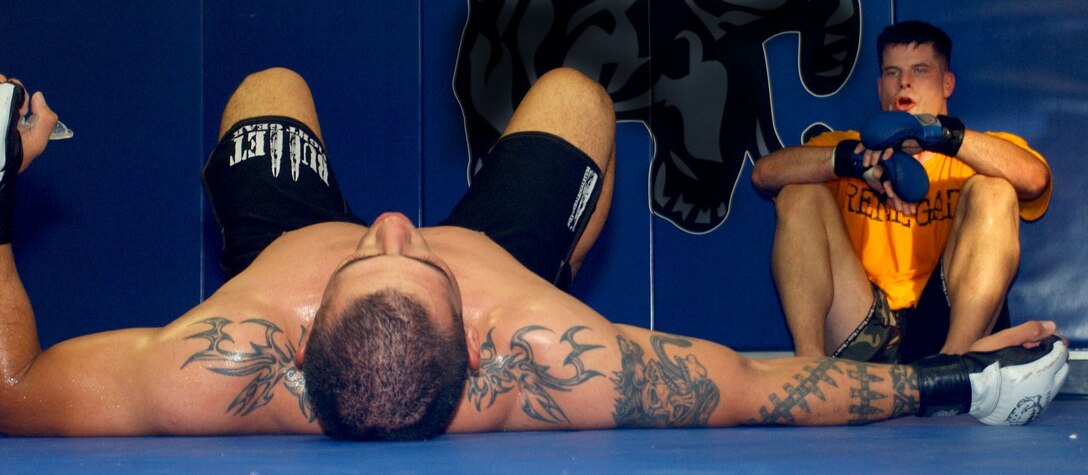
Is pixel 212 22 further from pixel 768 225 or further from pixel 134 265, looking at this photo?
pixel 768 225

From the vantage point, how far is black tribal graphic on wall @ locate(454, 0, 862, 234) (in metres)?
3.23

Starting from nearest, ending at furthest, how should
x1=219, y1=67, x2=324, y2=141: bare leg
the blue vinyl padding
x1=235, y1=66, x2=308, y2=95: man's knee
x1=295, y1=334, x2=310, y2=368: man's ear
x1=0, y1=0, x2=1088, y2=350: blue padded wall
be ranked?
the blue vinyl padding
x1=295, y1=334, x2=310, y2=368: man's ear
x1=219, y1=67, x2=324, y2=141: bare leg
x1=235, y1=66, x2=308, y2=95: man's knee
x1=0, y1=0, x2=1088, y2=350: blue padded wall

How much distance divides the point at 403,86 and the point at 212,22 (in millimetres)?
707

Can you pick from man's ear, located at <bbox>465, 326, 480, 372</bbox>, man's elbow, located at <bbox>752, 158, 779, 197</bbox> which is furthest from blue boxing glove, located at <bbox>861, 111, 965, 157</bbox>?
man's ear, located at <bbox>465, 326, 480, 372</bbox>

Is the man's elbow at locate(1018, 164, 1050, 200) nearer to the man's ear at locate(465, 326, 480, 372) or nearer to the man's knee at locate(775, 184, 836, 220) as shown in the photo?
the man's knee at locate(775, 184, 836, 220)

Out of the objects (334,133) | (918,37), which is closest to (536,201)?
(918,37)

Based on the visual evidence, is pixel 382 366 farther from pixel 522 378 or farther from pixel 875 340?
pixel 875 340

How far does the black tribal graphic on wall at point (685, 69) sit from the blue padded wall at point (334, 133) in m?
0.03

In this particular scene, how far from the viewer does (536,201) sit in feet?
7.59

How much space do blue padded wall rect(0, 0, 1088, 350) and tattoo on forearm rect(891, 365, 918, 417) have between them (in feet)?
4.19

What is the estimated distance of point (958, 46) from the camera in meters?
3.13

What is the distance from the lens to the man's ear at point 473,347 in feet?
5.62

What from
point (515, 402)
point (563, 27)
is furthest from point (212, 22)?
point (515, 402)

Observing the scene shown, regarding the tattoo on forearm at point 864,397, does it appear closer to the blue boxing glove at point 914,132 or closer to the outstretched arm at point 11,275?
the blue boxing glove at point 914,132
